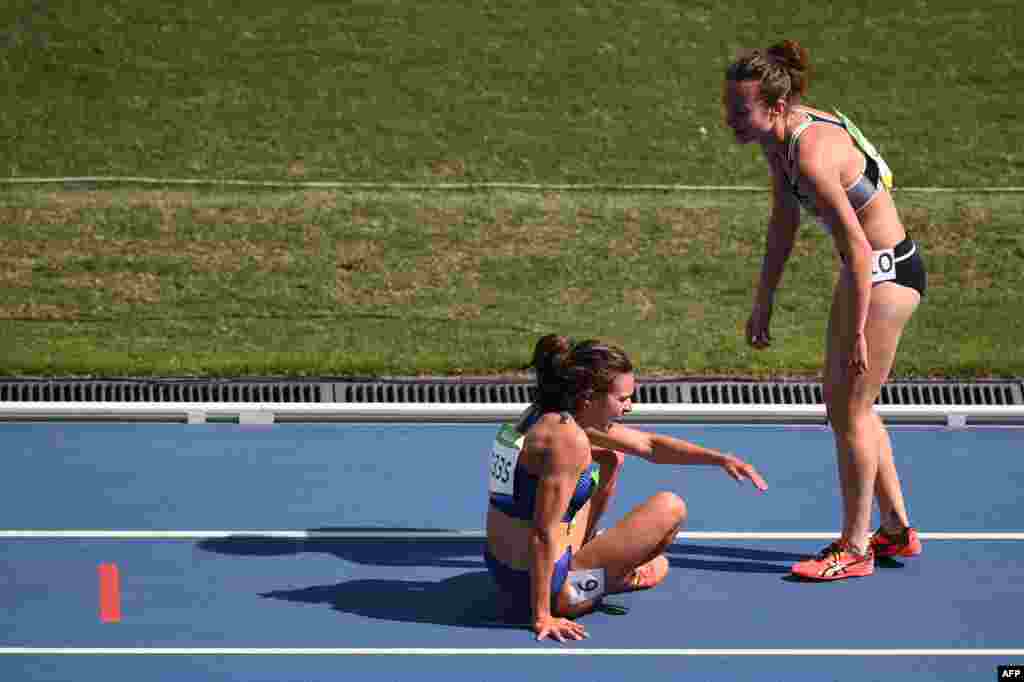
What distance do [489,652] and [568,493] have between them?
0.67 meters

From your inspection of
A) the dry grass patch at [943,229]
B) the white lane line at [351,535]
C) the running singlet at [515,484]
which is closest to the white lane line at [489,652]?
the running singlet at [515,484]

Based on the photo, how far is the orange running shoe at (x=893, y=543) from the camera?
795 centimetres

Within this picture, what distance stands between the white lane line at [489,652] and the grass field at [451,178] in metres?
4.77

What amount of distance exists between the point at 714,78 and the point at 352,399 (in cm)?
809

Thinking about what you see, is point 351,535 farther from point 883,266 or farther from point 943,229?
point 943,229

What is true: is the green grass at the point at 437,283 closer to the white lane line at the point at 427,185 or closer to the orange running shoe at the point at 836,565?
the white lane line at the point at 427,185

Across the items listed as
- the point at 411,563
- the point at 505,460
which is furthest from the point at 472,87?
the point at 505,460

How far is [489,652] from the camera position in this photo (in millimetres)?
6750

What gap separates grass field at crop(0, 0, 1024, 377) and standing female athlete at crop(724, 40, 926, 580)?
3969 mm

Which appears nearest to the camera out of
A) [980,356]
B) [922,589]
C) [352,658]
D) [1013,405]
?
[352,658]

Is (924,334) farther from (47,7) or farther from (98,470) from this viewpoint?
(47,7)

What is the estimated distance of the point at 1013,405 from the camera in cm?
1084

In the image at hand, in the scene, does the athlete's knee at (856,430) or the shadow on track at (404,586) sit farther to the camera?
the athlete's knee at (856,430)

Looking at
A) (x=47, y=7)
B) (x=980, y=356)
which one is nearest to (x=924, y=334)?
(x=980, y=356)
